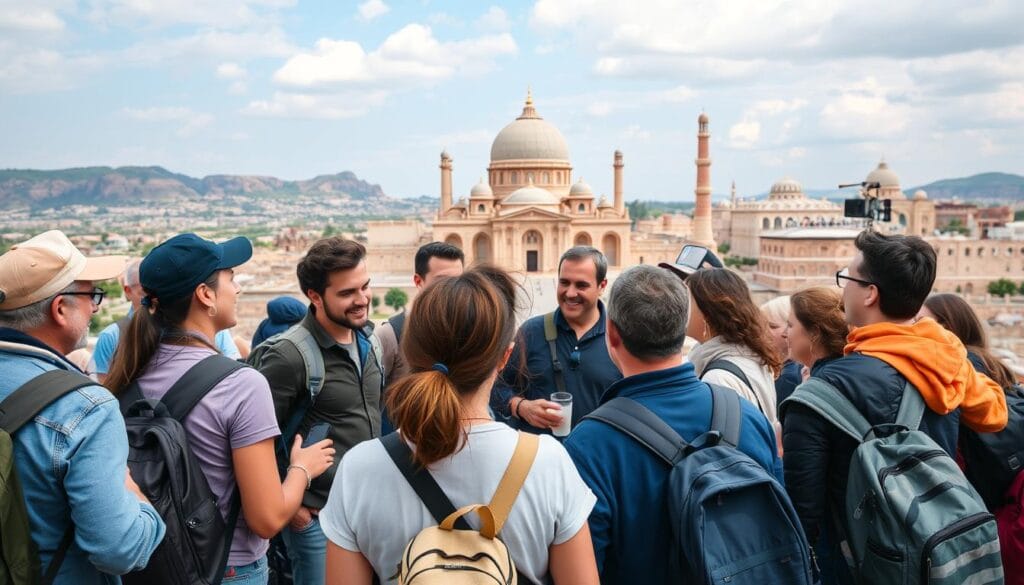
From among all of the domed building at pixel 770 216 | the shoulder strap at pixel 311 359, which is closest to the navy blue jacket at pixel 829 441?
the shoulder strap at pixel 311 359

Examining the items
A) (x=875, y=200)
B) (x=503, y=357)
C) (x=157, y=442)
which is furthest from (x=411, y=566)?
(x=875, y=200)

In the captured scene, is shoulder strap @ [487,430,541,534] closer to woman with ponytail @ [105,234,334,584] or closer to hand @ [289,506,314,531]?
woman with ponytail @ [105,234,334,584]

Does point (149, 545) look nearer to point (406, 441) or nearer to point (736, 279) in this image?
point (406, 441)

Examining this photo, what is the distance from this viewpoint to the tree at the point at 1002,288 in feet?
151

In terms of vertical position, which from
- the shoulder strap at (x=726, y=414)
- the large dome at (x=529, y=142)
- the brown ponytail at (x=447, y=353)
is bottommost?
the shoulder strap at (x=726, y=414)

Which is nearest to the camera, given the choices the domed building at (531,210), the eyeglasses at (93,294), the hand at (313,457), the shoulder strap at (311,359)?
the eyeglasses at (93,294)

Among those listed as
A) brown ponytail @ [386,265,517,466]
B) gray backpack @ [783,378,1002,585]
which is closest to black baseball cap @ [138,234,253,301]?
brown ponytail @ [386,265,517,466]

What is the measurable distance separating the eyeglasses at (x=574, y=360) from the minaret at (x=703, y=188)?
1788 inches

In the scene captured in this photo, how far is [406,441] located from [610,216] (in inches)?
1710

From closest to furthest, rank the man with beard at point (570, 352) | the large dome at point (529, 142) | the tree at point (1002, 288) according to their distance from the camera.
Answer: the man with beard at point (570, 352) → the tree at point (1002, 288) → the large dome at point (529, 142)

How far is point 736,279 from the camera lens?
3883mm

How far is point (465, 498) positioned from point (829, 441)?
1596mm

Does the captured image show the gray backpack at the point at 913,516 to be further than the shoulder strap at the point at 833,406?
No

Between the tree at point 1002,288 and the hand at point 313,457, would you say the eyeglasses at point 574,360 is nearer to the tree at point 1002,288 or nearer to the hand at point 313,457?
the hand at point 313,457
